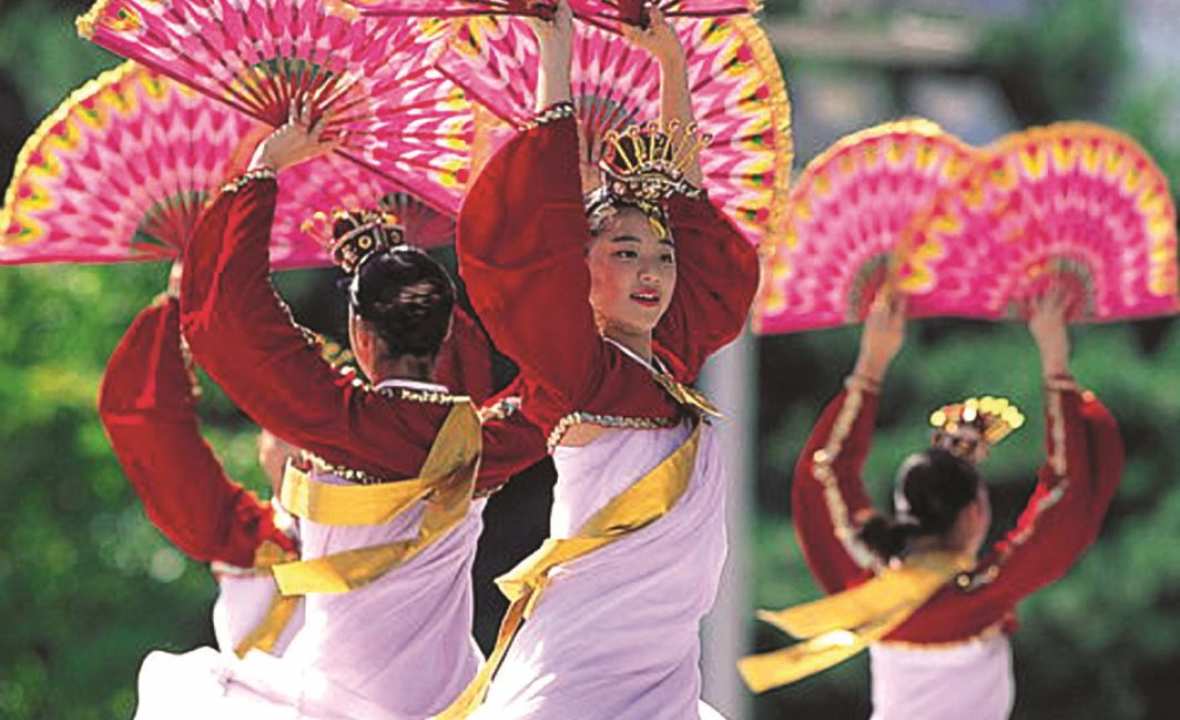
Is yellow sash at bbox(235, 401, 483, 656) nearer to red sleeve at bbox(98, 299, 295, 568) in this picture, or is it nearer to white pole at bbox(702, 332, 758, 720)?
red sleeve at bbox(98, 299, 295, 568)

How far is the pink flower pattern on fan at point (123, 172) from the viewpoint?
18.8ft

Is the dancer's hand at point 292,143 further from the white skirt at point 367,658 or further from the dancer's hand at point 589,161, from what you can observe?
the white skirt at point 367,658

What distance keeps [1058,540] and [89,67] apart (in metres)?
5.90

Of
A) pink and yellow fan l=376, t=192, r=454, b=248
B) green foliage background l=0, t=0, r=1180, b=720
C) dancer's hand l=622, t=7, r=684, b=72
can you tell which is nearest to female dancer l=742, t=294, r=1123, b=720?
pink and yellow fan l=376, t=192, r=454, b=248

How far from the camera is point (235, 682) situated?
504cm

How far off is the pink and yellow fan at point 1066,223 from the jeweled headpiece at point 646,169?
198cm

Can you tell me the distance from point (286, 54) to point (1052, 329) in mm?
2273

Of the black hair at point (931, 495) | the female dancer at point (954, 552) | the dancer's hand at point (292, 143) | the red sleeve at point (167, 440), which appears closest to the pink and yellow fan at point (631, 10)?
the dancer's hand at point (292, 143)

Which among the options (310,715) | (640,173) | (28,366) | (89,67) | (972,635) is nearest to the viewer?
(640,173)

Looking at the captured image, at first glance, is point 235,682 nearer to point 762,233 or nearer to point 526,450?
point 526,450

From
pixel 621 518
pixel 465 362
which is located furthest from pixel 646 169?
pixel 465 362

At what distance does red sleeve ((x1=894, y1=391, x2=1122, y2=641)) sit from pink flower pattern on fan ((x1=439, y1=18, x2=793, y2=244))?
4.19ft

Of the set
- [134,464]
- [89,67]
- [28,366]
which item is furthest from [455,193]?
[89,67]

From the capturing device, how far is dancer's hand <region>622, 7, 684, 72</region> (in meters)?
4.65
